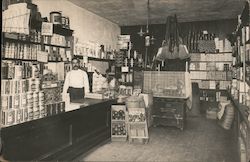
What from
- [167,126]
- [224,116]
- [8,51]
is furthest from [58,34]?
[224,116]

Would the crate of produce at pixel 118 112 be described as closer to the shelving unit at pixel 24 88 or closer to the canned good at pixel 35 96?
the shelving unit at pixel 24 88

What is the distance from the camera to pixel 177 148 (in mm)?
4488

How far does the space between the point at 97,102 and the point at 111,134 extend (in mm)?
752

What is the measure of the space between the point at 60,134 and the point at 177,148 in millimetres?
2141

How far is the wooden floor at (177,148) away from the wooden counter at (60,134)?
0.24 m

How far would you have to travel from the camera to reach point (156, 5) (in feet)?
20.8

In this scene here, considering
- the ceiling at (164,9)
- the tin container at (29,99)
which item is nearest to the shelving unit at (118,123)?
the tin container at (29,99)

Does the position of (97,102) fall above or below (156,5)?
below

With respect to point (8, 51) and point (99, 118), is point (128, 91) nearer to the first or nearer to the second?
point (99, 118)

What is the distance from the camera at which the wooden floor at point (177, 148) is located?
397 cm

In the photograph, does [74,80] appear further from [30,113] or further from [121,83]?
[121,83]

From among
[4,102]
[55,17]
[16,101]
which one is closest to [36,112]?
[16,101]

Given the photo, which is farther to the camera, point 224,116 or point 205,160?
point 224,116

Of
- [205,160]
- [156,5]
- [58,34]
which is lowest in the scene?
[205,160]
